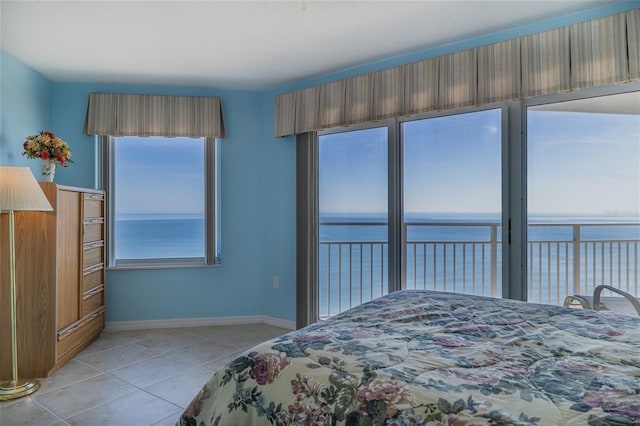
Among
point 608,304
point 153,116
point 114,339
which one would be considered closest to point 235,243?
point 114,339

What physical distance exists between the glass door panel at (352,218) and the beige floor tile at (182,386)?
139 cm

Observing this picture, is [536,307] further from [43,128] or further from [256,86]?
[43,128]

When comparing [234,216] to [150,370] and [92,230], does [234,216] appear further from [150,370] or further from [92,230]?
[150,370]

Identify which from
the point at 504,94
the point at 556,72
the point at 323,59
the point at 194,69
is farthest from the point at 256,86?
the point at 556,72

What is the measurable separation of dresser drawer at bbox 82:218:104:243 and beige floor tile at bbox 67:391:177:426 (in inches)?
57.5

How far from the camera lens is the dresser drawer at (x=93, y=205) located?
126 inches

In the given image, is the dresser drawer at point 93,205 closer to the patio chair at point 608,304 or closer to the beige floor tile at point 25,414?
the beige floor tile at point 25,414

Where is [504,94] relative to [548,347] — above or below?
above

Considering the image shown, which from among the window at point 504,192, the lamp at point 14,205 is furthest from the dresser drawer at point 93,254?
the window at point 504,192

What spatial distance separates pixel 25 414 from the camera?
2168 millimetres

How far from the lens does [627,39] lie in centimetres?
220

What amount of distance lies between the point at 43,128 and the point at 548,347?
13.8ft

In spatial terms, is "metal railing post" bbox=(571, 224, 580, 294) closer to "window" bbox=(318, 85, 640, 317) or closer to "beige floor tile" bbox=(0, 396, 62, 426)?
"window" bbox=(318, 85, 640, 317)

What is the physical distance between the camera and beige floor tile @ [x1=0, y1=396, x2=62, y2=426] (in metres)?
2.08
